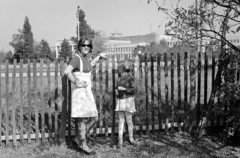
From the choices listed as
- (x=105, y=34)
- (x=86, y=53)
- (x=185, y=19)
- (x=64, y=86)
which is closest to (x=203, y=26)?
(x=185, y=19)

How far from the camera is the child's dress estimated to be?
4.84m

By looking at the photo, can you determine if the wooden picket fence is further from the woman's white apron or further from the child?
the woman's white apron

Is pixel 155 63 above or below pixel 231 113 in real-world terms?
above

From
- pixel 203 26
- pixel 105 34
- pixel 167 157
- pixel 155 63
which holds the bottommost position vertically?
pixel 167 157

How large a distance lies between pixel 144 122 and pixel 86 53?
2.10 metres

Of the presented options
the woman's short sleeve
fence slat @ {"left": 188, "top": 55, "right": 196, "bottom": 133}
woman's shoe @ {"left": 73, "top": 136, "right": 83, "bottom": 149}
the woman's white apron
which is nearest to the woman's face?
the woman's short sleeve

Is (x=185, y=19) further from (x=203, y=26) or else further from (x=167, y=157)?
(x=167, y=157)

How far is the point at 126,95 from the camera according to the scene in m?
4.89


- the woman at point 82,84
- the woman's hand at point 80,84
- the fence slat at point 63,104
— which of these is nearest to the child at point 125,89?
the woman at point 82,84

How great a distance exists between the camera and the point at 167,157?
4566 mm

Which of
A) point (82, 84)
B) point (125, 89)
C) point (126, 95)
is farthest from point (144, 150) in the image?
point (82, 84)

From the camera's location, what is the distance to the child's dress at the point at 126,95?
484 centimetres

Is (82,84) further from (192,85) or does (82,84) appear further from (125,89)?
(192,85)

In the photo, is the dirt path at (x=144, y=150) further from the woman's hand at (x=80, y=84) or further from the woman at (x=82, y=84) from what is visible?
the woman's hand at (x=80, y=84)
